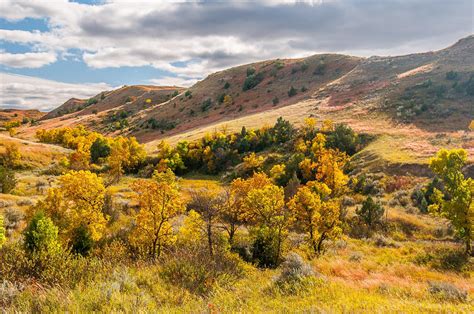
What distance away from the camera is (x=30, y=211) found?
25.0m

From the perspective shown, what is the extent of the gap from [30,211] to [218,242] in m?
15.0

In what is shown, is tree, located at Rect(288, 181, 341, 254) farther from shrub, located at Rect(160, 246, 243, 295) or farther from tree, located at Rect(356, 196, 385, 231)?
shrub, located at Rect(160, 246, 243, 295)

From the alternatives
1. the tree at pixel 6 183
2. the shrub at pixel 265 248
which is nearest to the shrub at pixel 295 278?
the shrub at pixel 265 248

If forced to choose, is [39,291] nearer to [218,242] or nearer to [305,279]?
[305,279]

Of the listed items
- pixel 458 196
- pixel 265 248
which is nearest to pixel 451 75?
pixel 458 196

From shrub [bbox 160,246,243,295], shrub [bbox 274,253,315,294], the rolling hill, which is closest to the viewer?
shrub [bbox 274,253,315,294]

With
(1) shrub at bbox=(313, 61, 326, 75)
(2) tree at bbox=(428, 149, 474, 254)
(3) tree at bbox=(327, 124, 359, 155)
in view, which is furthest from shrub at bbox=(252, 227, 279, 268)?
(1) shrub at bbox=(313, 61, 326, 75)

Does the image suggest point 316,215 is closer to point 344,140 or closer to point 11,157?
point 344,140

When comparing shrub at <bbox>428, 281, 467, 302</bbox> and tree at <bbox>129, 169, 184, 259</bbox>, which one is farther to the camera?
tree at <bbox>129, 169, 184, 259</bbox>

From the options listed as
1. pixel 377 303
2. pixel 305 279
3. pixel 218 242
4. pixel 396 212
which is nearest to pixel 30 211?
pixel 218 242

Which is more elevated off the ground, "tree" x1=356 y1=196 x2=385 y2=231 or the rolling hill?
the rolling hill

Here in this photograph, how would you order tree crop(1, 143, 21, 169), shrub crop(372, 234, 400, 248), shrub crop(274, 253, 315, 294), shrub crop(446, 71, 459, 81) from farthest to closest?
shrub crop(446, 71, 459, 81) < tree crop(1, 143, 21, 169) < shrub crop(372, 234, 400, 248) < shrub crop(274, 253, 315, 294)

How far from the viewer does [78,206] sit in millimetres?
24875

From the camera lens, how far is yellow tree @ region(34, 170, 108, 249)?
24172mm
